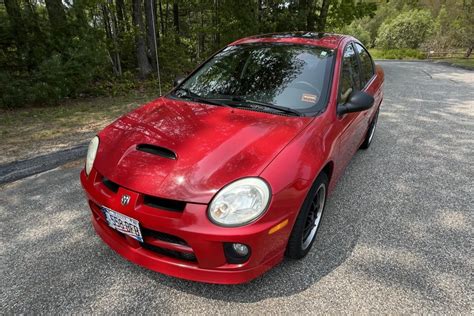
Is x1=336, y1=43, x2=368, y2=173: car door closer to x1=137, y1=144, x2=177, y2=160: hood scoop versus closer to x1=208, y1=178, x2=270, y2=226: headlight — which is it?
x1=208, y1=178, x2=270, y2=226: headlight

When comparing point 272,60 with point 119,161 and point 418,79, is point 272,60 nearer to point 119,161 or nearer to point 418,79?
point 119,161

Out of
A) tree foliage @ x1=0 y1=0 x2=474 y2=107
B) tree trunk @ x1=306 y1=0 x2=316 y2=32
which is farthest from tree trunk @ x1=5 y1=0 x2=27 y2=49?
tree trunk @ x1=306 y1=0 x2=316 y2=32

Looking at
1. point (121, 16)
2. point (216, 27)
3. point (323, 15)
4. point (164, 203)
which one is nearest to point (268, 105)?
point (164, 203)

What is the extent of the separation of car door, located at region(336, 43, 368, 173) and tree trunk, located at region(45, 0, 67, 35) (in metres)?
6.39

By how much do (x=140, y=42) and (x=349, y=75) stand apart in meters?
7.78

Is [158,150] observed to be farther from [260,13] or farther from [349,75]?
[260,13]

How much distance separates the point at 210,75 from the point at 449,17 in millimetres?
36509

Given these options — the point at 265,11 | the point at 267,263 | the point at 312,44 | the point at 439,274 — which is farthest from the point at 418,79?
the point at 267,263

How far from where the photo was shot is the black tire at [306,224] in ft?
6.41

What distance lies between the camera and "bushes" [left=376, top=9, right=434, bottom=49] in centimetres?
4119

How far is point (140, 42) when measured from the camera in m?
9.13

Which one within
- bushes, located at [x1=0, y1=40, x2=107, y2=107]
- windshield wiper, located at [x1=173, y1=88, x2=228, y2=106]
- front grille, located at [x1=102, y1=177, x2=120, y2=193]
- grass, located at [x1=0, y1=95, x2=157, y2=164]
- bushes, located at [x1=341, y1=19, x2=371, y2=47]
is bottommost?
bushes, located at [x1=341, y1=19, x2=371, y2=47]

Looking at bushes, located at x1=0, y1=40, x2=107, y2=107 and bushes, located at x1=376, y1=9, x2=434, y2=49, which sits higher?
bushes, located at x1=0, y1=40, x2=107, y2=107

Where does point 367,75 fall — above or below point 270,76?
below
